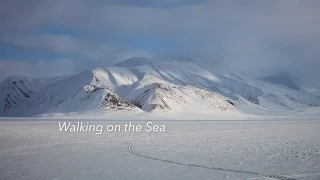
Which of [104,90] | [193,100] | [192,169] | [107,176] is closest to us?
[107,176]

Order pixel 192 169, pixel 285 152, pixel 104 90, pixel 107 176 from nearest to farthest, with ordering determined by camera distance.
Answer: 1. pixel 107 176
2. pixel 192 169
3. pixel 285 152
4. pixel 104 90

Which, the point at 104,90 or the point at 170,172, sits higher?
the point at 170,172

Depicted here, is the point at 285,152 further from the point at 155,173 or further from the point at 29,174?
the point at 29,174

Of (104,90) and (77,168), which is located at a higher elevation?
(77,168)

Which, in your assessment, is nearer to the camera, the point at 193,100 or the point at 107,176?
the point at 107,176

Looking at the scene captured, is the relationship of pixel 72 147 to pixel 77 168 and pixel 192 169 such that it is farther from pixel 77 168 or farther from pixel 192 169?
pixel 192 169

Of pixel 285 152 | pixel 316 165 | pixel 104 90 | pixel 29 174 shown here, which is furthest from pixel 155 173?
A: pixel 104 90

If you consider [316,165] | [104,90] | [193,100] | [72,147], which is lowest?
[193,100]

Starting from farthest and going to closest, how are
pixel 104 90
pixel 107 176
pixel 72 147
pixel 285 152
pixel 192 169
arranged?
1. pixel 104 90
2. pixel 72 147
3. pixel 285 152
4. pixel 192 169
5. pixel 107 176

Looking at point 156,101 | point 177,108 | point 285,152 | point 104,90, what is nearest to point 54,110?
point 104,90
